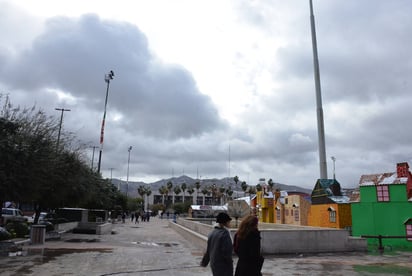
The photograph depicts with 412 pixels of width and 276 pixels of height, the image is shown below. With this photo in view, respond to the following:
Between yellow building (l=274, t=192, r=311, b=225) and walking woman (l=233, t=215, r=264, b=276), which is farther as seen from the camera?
yellow building (l=274, t=192, r=311, b=225)

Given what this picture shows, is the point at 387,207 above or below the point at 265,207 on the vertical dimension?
below

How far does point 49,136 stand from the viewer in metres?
18.2

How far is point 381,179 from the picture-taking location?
65.7ft

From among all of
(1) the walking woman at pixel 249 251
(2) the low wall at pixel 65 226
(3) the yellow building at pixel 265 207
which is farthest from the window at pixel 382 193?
(2) the low wall at pixel 65 226

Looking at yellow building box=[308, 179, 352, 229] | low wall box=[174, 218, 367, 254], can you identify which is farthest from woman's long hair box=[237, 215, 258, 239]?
yellow building box=[308, 179, 352, 229]

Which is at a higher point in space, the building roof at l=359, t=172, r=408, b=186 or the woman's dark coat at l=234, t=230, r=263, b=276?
the building roof at l=359, t=172, r=408, b=186

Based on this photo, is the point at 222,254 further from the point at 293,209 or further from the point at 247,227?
the point at 293,209

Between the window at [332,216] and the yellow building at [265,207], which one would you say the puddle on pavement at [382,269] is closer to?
the window at [332,216]

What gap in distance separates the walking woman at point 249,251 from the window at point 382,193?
648 inches

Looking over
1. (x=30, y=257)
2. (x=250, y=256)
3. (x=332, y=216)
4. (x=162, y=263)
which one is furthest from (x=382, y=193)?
(x=250, y=256)

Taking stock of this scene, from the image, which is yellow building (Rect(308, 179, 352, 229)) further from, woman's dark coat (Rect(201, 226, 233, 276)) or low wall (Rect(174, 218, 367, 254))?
woman's dark coat (Rect(201, 226, 233, 276))

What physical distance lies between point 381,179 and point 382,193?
0.70 m

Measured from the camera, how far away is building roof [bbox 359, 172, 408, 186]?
19316 mm

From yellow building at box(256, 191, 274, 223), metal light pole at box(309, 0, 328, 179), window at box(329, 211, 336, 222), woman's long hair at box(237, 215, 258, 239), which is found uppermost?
metal light pole at box(309, 0, 328, 179)
